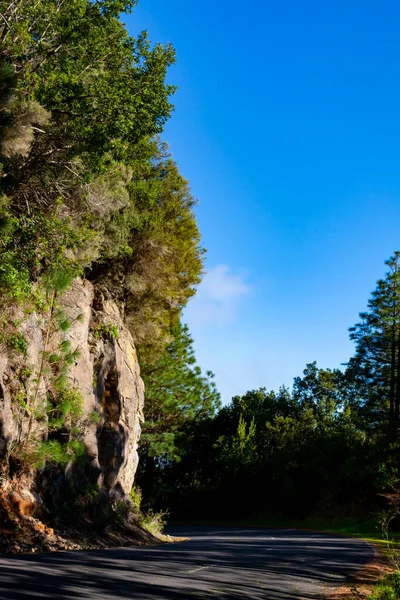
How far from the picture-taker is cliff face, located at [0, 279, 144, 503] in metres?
16.5

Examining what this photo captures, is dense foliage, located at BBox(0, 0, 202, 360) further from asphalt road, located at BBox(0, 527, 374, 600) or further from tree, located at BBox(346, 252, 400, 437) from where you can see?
tree, located at BBox(346, 252, 400, 437)

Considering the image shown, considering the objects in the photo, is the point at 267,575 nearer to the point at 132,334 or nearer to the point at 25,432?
the point at 25,432

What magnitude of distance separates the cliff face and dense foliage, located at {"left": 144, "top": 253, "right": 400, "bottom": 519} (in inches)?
829

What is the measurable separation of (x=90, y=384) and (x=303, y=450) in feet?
114

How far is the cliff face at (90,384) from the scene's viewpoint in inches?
651

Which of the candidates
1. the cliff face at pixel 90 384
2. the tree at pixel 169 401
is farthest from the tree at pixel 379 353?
the cliff face at pixel 90 384

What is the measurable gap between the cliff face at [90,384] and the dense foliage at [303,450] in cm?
2107

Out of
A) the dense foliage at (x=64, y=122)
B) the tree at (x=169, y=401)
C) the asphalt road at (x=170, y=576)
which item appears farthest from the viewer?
the tree at (x=169, y=401)

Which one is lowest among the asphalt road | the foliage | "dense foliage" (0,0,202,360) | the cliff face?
the asphalt road

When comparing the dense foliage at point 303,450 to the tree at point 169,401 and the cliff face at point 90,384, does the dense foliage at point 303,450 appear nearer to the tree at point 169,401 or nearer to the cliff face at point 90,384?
the tree at point 169,401

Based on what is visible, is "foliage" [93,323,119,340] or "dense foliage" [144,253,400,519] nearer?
"foliage" [93,323,119,340]

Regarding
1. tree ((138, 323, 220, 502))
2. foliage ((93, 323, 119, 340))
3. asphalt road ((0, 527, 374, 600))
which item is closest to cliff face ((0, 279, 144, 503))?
Answer: foliage ((93, 323, 119, 340))

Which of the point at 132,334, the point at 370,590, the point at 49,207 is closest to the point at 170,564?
the point at 370,590

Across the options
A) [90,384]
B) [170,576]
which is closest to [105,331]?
[90,384]
